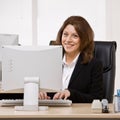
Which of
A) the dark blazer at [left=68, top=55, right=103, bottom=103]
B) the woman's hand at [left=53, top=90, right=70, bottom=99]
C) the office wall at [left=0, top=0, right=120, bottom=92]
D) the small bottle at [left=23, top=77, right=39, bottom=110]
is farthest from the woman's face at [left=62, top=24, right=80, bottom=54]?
the office wall at [left=0, top=0, right=120, bottom=92]

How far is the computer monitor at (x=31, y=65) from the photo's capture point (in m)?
1.77

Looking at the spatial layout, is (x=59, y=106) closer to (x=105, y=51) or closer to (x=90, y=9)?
(x=105, y=51)

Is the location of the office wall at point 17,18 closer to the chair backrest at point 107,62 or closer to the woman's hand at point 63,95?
the chair backrest at point 107,62

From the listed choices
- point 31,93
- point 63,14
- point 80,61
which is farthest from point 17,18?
point 31,93

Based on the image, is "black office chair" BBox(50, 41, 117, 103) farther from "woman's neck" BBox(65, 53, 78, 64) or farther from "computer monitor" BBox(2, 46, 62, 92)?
"computer monitor" BBox(2, 46, 62, 92)

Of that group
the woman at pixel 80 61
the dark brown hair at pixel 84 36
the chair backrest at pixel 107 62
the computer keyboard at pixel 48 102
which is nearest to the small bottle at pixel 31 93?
the computer keyboard at pixel 48 102

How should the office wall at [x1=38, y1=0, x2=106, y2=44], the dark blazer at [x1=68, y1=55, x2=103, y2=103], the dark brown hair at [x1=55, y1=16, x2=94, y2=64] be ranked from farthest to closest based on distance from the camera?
1. the office wall at [x1=38, y1=0, x2=106, y2=44]
2. the dark brown hair at [x1=55, y1=16, x2=94, y2=64]
3. the dark blazer at [x1=68, y1=55, x2=103, y2=103]

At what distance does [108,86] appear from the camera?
8.03 ft

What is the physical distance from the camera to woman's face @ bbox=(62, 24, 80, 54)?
244cm

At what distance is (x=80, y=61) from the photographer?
238cm

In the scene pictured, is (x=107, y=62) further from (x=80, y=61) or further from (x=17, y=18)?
(x=17, y=18)

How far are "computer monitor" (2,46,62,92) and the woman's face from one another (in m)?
0.66

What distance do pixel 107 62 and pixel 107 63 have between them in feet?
0.04

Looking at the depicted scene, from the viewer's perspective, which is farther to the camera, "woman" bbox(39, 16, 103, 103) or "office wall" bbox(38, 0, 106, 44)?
"office wall" bbox(38, 0, 106, 44)
